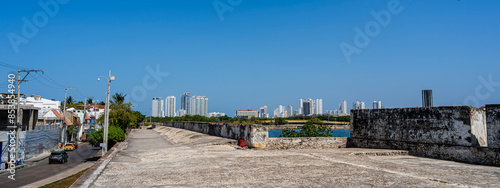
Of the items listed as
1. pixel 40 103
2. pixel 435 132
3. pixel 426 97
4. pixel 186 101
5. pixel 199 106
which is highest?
Answer: pixel 186 101

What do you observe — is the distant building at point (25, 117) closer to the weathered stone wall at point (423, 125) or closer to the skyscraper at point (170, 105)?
the weathered stone wall at point (423, 125)

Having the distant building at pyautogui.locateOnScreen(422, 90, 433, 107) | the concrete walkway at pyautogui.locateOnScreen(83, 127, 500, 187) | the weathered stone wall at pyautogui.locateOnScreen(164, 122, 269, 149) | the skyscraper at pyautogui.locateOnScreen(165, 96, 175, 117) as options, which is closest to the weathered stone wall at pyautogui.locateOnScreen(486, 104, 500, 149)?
the concrete walkway at pyautogui.locateOnScreen(83, 127, 500, 187)

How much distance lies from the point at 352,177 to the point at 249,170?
2.46 meters

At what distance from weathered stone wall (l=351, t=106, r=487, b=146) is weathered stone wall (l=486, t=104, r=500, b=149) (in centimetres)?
57

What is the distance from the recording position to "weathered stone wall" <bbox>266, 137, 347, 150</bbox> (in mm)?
12984

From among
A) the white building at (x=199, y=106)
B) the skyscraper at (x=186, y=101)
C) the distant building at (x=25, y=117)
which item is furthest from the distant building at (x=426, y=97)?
the skyscraper at (x=186, y=101)

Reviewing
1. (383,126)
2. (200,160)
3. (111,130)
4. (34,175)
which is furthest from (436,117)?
(111,130)

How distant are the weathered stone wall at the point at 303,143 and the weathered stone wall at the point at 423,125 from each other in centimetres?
116

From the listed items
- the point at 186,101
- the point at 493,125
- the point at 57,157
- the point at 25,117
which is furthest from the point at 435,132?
the point at 186,101

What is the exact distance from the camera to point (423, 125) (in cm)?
1130

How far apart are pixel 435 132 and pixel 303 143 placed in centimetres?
489

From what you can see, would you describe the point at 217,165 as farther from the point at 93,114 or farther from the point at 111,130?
the point at 93,114

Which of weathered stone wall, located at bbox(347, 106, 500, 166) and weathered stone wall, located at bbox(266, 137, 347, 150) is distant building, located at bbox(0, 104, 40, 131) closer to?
weathered stone wall, located at bbox(266, 137, 347, 150)

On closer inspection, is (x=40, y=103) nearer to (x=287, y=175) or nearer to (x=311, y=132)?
(x=311, y=132)
